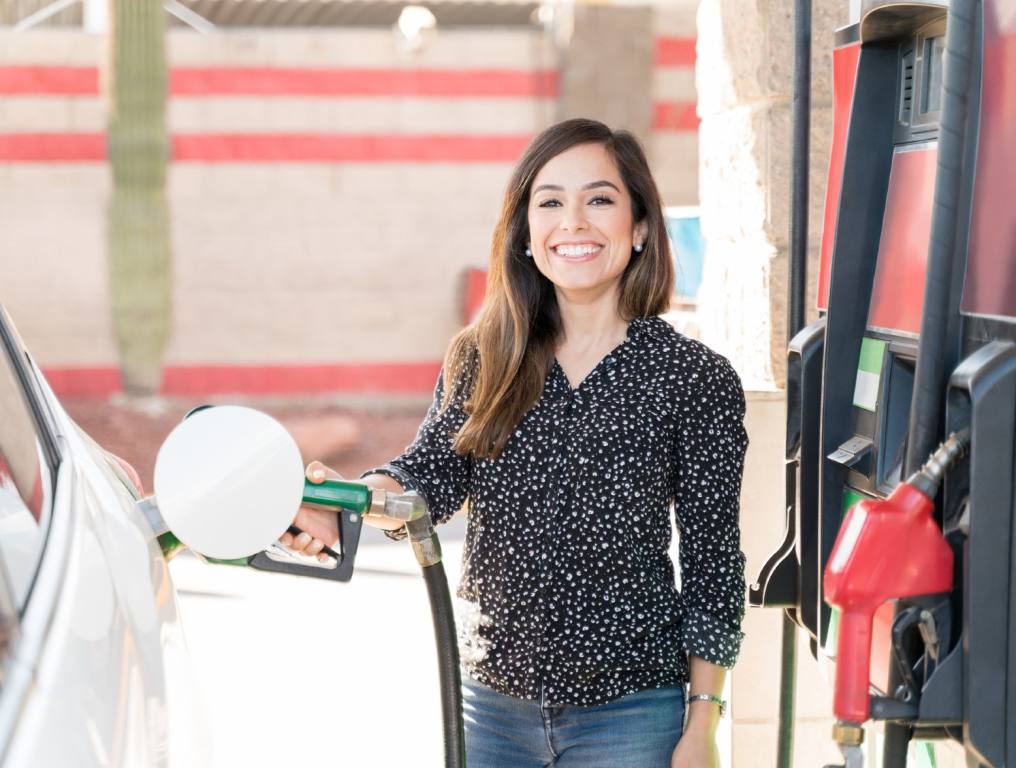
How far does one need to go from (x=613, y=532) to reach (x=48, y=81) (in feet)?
36.4

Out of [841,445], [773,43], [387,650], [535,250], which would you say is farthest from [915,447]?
[387,650]

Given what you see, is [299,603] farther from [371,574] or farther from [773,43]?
[773,43]

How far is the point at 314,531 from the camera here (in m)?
2.15

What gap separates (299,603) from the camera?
6.68 m

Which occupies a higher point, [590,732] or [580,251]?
[580,251]

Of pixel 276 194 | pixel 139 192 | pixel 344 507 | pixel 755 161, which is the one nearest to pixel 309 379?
pixel 276 194

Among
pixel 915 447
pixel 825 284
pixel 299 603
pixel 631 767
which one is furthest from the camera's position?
pixel 299 603

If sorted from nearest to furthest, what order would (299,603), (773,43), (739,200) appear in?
(773,43) < (739,200) < (299,603)

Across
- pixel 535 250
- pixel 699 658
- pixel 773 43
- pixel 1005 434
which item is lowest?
pixel 699 658

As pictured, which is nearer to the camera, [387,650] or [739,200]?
[739,200]

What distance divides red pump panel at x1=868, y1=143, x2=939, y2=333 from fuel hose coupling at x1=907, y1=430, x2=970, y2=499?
36 centimetres

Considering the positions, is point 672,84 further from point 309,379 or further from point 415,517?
point 415,517

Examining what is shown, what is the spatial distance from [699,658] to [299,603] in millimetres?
4594

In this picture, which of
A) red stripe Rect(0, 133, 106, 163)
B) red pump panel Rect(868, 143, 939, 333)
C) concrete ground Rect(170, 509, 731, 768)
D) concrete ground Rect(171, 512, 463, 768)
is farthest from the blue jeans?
red stripe Rect(0, 133, 106, 163)
